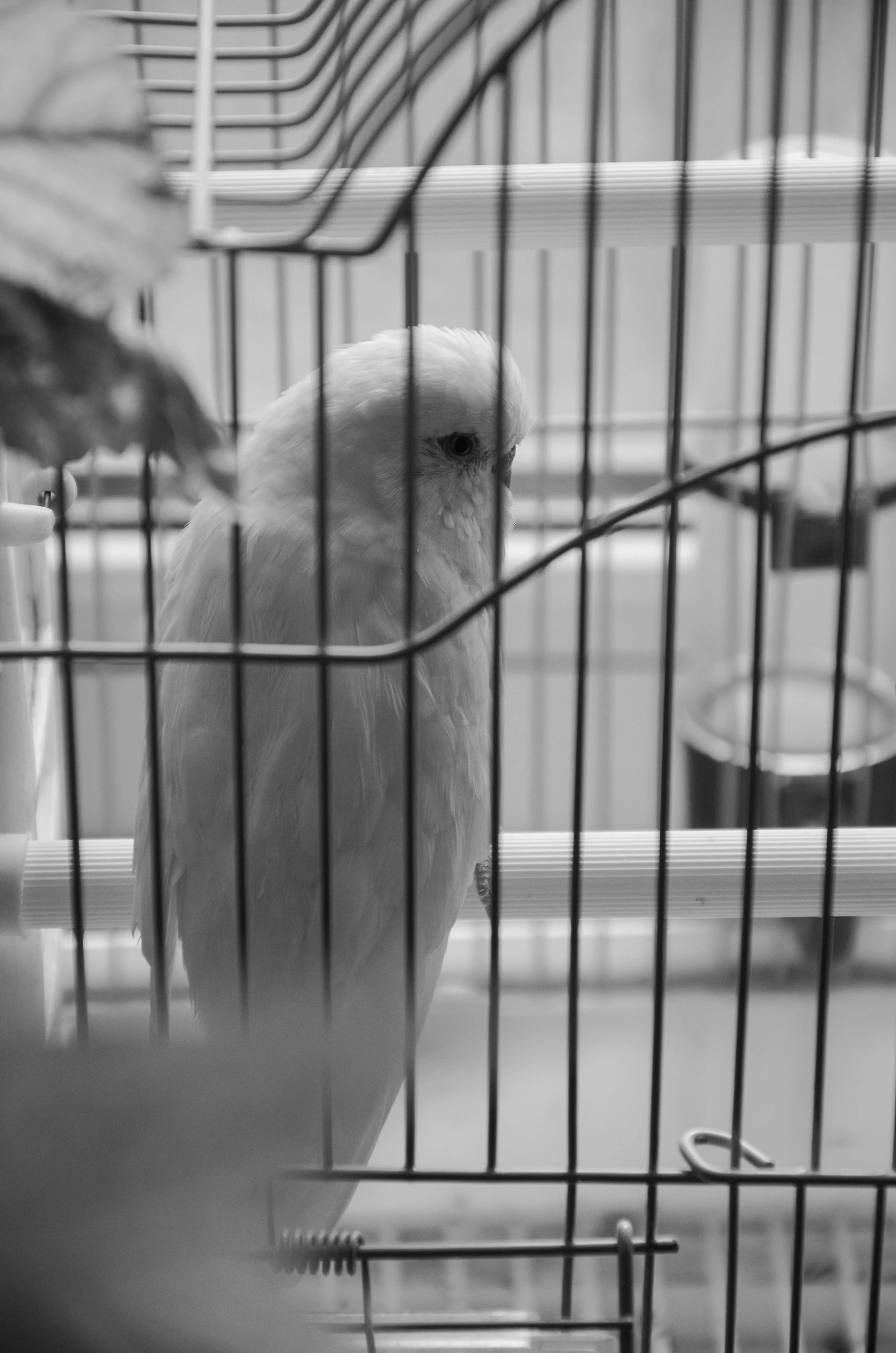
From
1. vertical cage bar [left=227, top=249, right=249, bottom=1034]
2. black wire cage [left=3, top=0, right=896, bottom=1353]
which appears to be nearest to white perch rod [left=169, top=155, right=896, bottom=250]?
black wire cage [left=3, top=0, right=896, bottom=1353]

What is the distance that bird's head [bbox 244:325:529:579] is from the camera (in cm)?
A: 77

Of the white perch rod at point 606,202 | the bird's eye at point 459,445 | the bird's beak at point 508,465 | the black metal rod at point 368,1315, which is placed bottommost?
the black metal rod at point 368,1315

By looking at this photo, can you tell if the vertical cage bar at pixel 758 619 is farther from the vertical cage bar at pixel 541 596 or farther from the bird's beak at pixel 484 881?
the vertical cage bar at pixel 541 596

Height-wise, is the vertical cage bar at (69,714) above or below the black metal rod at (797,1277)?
above

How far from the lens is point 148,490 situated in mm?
506

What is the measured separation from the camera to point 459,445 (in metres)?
0.81

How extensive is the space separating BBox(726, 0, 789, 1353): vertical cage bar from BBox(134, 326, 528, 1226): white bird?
17 centimetres

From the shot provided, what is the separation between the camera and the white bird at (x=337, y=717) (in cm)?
73

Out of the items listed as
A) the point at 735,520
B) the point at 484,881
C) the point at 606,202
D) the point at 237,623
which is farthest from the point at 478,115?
the point at 735,520

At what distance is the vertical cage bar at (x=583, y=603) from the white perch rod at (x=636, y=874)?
4cm

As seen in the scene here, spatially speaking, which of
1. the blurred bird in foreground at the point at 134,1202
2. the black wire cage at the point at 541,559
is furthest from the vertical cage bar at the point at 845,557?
the blurred bird in foreground at the point at 134,1202

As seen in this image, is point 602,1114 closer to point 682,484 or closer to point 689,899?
point 689,899

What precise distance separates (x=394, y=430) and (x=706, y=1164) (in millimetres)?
418

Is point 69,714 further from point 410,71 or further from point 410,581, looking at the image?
point 410,71
